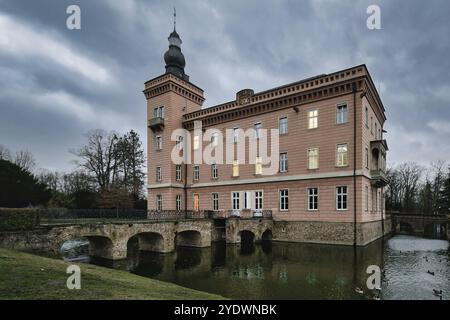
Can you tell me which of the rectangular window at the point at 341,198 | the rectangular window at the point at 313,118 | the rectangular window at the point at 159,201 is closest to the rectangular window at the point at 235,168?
the rectangular window at the point at 313,118

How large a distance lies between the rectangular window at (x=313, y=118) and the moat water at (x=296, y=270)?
955cm

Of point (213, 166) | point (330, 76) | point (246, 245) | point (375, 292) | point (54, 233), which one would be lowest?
point (246, 245)

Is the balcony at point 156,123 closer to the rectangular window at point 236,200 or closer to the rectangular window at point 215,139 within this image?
the rectangular window at point 215,139

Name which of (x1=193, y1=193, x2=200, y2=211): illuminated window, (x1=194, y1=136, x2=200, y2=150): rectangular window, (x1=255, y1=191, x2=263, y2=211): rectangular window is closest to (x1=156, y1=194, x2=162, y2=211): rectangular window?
(x1=193, y1=193, x2=200, y2=211): illuminated window

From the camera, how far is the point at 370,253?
17859 millimetres

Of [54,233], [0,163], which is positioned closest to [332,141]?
[54,233]

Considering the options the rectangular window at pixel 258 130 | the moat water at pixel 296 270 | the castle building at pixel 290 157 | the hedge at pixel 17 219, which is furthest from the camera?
the rectangular window at pixel 258 130

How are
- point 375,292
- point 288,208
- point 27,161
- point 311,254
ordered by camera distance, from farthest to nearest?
point 27,161, point 288,208, point 311,254, point 375,292

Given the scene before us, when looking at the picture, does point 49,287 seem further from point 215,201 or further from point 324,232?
point 215,201

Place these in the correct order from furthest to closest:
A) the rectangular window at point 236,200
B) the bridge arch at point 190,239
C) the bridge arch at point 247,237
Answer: the rectangular window at point 236,200 < the bridge arch at point 247,237 < the bridge arch at point 190,239

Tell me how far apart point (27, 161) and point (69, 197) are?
2761 cm

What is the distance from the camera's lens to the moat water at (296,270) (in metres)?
9.94
